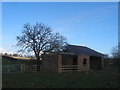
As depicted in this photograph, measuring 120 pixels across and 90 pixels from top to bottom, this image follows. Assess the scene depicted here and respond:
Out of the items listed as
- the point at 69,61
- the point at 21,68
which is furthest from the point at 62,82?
the point at 69,61

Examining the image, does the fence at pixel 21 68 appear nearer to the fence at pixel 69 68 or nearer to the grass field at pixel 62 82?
the fence at pixel 69 68

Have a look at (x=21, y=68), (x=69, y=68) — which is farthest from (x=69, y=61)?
(x=21, y=68)

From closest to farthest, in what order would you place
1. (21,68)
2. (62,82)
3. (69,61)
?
(62,82) < (21,68) < (69,61)

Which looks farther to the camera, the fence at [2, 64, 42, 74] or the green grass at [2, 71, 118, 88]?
the fence at [2, 64, 42, 74]

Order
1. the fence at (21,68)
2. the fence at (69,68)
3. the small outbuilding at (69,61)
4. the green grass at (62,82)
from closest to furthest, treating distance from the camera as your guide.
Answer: the green grass at (62,82) → the small outbuilding at (69,61) → the fence at (69,68) → the fence at (21,68)

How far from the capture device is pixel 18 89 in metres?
10.4

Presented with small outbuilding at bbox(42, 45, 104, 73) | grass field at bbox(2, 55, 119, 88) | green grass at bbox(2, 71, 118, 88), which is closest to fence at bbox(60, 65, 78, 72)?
small outbuilding at bbox(42, 45, 104, 73)

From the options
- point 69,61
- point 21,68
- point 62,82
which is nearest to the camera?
point 62,82

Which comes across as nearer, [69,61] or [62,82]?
[62,82]

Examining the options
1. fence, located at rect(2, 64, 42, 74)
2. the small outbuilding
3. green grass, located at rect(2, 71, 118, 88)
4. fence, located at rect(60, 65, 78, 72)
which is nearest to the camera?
green grass, located at rect(2, 71, 118, 88)

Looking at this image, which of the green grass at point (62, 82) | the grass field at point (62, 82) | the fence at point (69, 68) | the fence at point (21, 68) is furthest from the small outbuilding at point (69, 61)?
the green grass at point (62, 82)

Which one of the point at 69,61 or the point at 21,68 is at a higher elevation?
the point at 69,61

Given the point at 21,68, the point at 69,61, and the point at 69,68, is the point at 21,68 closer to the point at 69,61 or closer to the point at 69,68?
the point at 69,68

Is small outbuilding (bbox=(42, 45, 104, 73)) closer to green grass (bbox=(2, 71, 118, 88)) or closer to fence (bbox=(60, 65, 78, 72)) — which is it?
fence (bbox=(60, 65, 78, 72))
